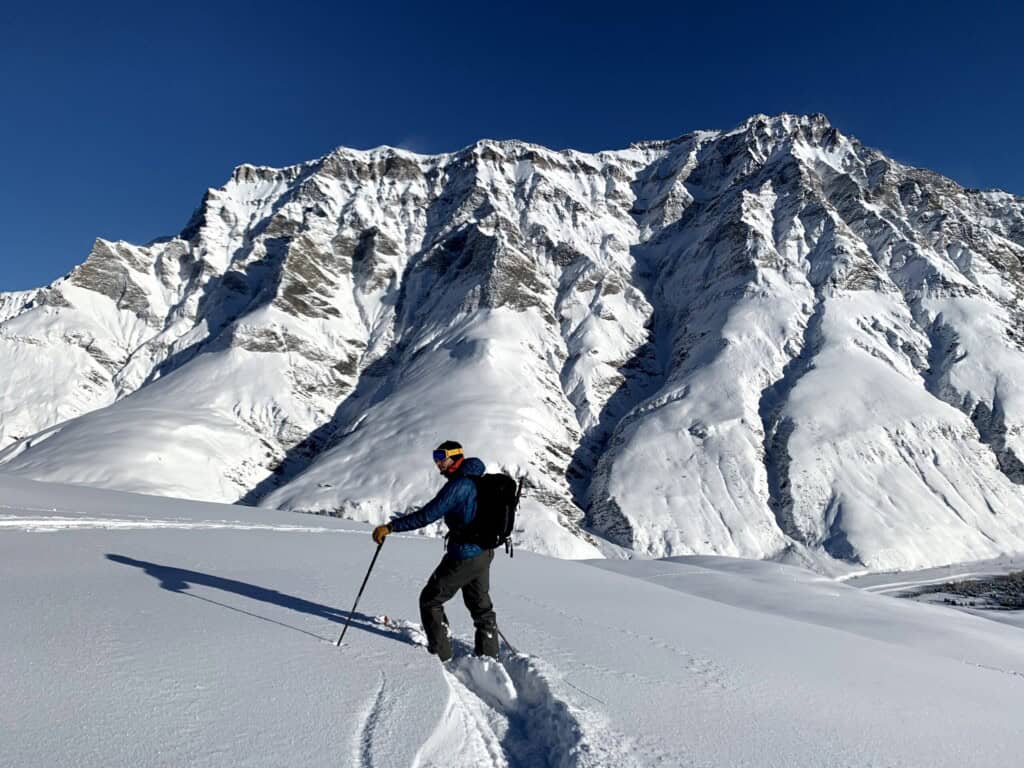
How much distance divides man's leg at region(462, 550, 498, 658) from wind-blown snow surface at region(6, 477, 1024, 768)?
297 mm

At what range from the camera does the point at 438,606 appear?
548 centimetres

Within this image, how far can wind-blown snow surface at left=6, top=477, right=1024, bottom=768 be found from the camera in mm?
3201

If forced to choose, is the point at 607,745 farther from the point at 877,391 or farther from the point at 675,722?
the point at 877,391

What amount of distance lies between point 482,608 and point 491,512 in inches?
34.6

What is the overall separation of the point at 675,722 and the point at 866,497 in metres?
72.0

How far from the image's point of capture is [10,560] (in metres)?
6.72

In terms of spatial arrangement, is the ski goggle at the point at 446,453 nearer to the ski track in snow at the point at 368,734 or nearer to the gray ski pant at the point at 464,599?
the gray ski pant at the point at 464,599

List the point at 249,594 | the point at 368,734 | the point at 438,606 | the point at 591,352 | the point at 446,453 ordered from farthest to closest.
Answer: the point at 591,352
the point at 249,594
the point at 446,453
the point at 438,606
the point at 368,734

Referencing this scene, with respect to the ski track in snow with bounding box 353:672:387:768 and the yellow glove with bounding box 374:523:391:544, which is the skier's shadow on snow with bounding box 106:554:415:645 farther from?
the ski track in snow with bounding box 353:672:387:768

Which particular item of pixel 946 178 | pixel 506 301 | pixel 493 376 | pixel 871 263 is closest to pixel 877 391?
pixel 871 263

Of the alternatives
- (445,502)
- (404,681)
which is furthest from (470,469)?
(404,681)

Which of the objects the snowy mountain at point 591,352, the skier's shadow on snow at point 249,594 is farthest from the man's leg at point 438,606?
the snowy mountain at point 591,352

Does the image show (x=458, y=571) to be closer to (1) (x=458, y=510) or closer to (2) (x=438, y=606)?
(2) (x=438, y=606)

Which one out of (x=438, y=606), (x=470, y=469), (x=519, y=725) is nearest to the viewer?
(x=519, y=725)
